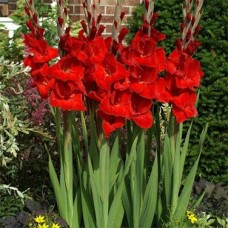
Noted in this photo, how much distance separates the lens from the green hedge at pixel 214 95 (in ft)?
16.3

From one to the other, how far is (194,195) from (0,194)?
1256 millimetres

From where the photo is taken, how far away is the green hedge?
4957mm

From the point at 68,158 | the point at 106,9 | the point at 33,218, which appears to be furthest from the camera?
the point at 106,9

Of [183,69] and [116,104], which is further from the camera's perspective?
[183,69]

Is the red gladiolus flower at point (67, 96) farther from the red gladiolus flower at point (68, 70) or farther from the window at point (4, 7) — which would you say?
the window at point (4, 7)

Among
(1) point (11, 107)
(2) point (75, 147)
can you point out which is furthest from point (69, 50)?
(1) point (11, 107)

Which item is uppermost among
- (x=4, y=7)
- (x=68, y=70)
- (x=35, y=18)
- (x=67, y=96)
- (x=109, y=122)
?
(x=35, y=18)

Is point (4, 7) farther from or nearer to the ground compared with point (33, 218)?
nearer to the ground

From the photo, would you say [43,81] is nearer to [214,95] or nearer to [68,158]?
[68,158]

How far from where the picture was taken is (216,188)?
160 inches

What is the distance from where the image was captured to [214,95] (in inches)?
196

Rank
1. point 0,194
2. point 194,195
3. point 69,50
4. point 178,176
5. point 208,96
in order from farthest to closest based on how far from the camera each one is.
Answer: point 208,96
point 194,195
point 0,194
point 178,176
point 69,50

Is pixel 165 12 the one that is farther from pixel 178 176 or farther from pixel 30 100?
pixel 178 176

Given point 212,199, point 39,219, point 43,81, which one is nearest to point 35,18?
point 43,81
